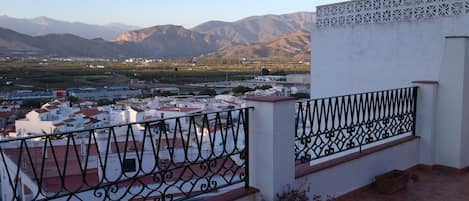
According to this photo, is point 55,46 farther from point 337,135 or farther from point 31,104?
point 337,135

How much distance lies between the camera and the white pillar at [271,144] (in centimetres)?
312

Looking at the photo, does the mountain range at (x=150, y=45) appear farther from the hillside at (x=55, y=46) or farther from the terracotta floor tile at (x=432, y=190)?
the terracotta floor tile at (x=432, y=190)

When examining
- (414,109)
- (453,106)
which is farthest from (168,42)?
(453,106)

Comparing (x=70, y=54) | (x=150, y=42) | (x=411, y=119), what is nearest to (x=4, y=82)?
(x=411, y=119)

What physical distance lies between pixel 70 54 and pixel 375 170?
161 meters

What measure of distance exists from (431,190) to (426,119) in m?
1.00

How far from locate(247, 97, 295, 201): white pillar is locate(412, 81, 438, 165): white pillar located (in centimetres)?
237

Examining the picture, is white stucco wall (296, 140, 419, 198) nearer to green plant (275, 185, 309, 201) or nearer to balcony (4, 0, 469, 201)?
balcony (4, 0, 469, 201)

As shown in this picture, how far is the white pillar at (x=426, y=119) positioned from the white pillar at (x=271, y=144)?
2373mm

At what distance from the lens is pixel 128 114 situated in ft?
86.4

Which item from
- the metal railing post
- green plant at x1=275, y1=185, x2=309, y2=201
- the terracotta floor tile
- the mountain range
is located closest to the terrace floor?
the terracotta floor tile

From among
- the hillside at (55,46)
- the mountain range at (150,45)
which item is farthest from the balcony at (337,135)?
the hillside at (55,46)

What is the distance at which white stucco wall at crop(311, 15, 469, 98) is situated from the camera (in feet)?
17.5

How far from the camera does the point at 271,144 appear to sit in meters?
3.13
